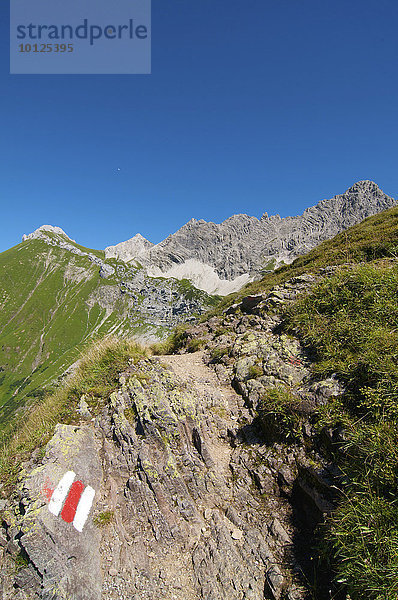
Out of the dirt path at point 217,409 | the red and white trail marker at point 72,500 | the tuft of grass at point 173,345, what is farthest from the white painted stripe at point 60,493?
the tuft of grass at point 173,345

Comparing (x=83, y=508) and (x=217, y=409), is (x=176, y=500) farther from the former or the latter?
(x=217, y=409)

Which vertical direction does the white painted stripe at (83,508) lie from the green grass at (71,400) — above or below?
below

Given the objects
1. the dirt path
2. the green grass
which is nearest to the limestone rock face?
the green grass

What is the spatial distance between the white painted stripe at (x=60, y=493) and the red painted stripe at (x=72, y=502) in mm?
94

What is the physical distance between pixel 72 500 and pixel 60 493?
1.03ft

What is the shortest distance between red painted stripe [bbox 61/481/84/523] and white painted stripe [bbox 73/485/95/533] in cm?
8

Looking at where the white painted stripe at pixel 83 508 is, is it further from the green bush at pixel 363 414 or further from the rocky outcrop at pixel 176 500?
the green bush at pixel 363 414

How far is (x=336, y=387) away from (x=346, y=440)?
1.46 metres

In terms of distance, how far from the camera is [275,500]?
5.95 meters

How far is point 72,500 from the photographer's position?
5461mm

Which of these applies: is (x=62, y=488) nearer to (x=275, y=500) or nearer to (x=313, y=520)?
(x=275, y=500)

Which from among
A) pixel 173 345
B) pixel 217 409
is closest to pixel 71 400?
pixel 217 409

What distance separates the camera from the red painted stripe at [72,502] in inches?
205

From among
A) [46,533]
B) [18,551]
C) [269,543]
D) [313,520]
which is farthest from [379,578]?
[18,551]
